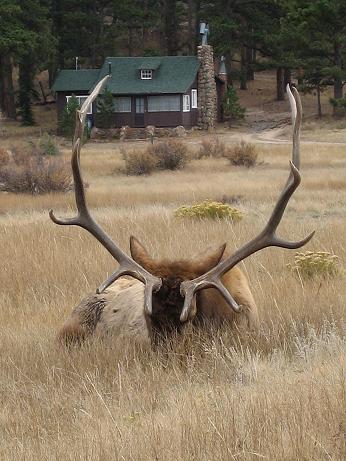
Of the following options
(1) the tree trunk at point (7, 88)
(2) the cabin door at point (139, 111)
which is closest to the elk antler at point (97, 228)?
(2) the cabin door at point (139, 111)

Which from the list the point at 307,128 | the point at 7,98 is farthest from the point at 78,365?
the point at 7,98

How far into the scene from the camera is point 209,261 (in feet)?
17.9

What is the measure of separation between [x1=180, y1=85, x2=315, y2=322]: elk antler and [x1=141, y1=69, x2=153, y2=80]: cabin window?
51.3m

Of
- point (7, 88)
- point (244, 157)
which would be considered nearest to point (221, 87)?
point (7, 88)

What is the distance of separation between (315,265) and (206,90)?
162ft

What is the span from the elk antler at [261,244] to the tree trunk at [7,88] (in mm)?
56193

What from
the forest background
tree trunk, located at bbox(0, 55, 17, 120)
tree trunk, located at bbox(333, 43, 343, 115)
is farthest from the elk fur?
tree trunk, located at bbox(0, 55, 17, 120)

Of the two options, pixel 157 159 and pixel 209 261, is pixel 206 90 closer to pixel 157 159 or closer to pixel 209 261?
pixel 157 159

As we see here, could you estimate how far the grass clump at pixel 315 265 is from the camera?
8164 mm

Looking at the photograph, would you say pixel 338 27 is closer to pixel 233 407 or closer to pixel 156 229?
pixel 156 229

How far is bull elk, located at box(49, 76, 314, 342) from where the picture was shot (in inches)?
203

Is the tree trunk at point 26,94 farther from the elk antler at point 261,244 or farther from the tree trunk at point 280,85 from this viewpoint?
the elk antler at point 261,244

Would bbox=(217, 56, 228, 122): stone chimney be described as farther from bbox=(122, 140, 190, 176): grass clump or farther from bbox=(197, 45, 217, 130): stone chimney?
bbox=(122, 140, 190, 176): grass clump

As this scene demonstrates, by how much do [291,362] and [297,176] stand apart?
1.04 metres
